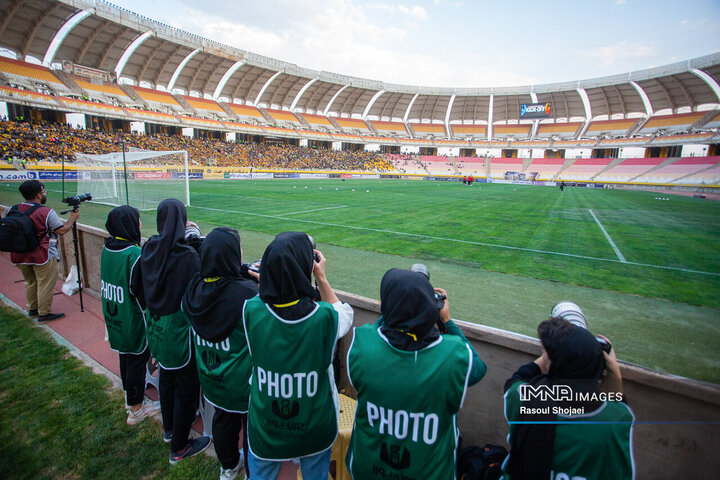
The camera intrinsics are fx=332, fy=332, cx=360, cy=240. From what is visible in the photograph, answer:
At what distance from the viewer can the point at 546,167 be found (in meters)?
59.3

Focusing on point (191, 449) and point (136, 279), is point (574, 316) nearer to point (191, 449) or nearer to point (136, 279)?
point (191, 449)

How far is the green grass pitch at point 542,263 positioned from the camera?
4312 millimetres

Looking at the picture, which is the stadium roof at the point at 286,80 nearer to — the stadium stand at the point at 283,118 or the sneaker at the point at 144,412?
the stadium stand at the point at 283,118

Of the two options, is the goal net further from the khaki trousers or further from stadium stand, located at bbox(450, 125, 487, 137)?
stadium stand, located at bbox(450, 125, 487, 137)

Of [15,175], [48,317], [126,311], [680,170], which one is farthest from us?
[680,170]

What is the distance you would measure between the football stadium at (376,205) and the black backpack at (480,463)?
1.27ft

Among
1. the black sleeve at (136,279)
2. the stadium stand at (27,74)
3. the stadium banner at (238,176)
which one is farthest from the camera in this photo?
the stadium banner at (238,176)

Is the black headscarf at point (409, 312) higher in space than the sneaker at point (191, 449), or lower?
higher

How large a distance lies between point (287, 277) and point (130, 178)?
17255 millimetres

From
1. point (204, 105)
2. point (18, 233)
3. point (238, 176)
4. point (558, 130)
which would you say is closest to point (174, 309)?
point (18, 233)

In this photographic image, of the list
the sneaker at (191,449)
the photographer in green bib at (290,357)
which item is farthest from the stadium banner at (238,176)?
the photographer in green bib at (290,357)

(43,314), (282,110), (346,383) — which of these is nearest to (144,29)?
(282,110)

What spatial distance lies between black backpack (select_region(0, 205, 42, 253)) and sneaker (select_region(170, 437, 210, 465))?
3.80 m

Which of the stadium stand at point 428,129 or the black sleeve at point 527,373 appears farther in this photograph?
the stadium stand at point 428,129
